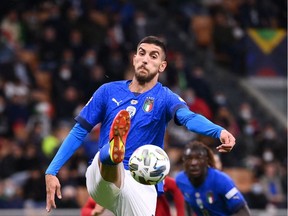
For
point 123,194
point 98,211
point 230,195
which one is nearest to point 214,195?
point 230,195

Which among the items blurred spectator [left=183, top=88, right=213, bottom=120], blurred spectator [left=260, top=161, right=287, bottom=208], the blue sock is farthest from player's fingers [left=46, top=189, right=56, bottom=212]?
blurred spectator [left=183, top=88, right=213, bottom=120]

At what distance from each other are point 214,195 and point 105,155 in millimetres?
2459

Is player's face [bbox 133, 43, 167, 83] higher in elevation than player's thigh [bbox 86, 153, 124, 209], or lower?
higher

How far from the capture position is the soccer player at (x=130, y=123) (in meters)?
8.66

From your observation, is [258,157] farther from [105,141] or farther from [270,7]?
[105,141]

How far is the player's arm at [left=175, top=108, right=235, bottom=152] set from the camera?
318 inches

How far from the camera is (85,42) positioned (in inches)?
785

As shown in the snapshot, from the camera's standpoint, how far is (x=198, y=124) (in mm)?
8492

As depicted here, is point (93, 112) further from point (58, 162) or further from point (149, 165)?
point (149, 165)

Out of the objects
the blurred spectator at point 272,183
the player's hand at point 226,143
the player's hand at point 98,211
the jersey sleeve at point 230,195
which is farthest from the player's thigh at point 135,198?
the blurred spectator at point 272,183

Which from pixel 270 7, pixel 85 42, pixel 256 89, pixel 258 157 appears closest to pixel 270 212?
pixel 258 157

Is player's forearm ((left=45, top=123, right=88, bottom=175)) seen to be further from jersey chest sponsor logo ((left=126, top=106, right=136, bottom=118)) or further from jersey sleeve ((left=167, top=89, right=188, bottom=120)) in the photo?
jersey sleeve ((left=167, top=89, right=188, bottom=120))

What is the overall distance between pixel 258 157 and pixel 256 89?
371 cm

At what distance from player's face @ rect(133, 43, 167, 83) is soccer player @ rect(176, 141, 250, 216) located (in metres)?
1.63
